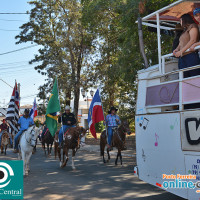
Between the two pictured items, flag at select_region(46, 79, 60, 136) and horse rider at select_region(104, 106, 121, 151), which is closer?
flag at select_region(46, 79, 60, 136)

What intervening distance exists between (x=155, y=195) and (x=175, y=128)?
2931 mm

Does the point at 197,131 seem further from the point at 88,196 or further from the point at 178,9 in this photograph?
the point at 88,196

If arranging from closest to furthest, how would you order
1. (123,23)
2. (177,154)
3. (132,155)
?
(177,154), (123,23), (132,155)

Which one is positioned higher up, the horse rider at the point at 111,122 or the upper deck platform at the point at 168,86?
the upper deck platform at the point at 168,86

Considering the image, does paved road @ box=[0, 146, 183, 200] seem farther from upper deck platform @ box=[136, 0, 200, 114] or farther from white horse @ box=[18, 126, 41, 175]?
upper deck platform @ box=[136, 0, 200, 114]

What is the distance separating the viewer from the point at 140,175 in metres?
6.46

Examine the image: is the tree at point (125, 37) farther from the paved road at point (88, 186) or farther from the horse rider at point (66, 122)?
the paved road at point (88, 186)

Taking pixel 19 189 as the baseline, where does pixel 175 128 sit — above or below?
above

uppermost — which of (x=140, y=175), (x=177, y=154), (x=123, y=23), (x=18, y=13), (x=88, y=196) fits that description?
(x=18, y=13)

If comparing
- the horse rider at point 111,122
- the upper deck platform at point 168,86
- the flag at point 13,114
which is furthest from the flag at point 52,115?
the upper deck platform at point 168,86

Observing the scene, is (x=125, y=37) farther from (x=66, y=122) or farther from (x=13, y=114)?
(x=13, y=114)

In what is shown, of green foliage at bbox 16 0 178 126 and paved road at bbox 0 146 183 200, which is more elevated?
green foliage at bbox 16 0 178 126

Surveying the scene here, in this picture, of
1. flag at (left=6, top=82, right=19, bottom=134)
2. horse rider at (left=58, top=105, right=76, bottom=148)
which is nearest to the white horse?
horse rider at (left=58, top=105, right=76, bottom=148)

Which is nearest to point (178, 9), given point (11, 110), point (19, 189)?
point (19, 189)
